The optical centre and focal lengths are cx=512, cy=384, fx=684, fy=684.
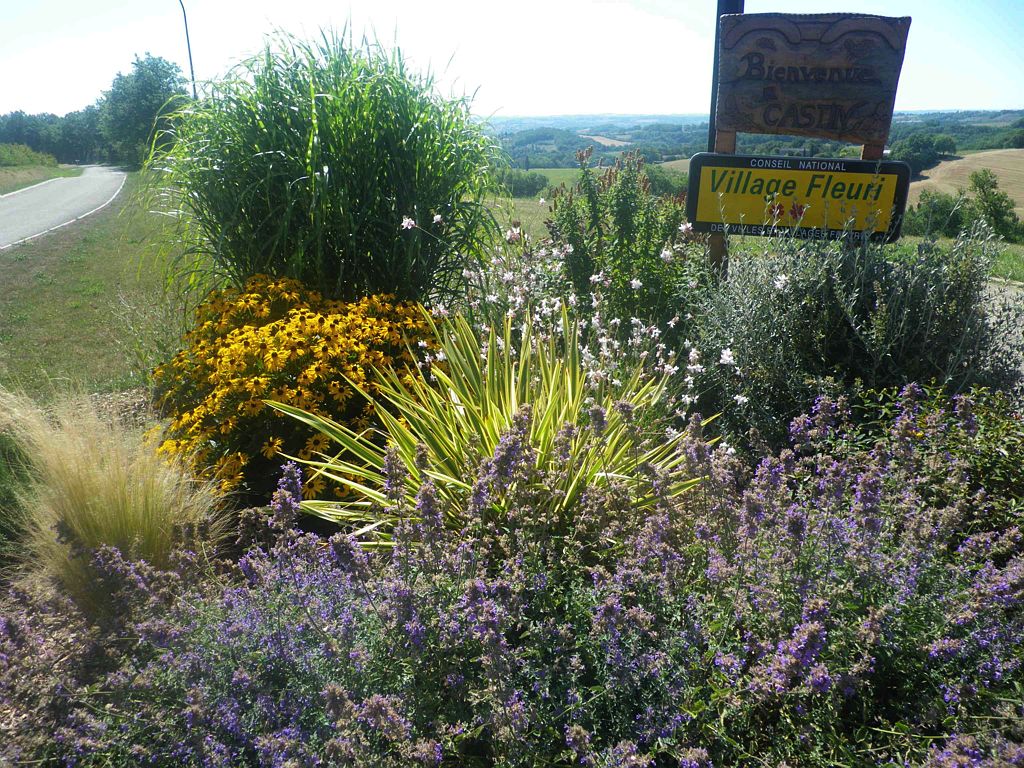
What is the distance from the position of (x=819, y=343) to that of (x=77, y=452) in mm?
3944

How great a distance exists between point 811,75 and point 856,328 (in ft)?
7.67

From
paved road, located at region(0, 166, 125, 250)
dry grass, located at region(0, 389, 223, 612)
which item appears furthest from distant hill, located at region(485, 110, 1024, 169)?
paved road, located at region(0, 166, 125, 250)

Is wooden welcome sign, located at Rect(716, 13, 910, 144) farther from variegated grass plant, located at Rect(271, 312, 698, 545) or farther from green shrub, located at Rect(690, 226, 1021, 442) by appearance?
variegated grass plant, located at Rect(271, 312, 698, 545)

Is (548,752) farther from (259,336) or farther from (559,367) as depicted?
(259,336)

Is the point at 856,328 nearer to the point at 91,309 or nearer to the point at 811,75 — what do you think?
the point at 811,75

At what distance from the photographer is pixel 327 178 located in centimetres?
459

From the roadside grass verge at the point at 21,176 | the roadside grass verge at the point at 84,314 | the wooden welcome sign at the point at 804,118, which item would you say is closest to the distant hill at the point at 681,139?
the wooden welcome sign at the point at 804,118

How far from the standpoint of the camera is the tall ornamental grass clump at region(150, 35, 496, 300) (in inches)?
190

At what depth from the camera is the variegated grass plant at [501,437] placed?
8.80 ft

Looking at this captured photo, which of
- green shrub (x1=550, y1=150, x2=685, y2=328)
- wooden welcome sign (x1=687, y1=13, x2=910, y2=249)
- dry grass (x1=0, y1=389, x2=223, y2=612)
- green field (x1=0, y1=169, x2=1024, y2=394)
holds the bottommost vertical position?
green field (x1=0, y1=169, x2=1024, y2=394)

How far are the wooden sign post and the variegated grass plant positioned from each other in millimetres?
2271

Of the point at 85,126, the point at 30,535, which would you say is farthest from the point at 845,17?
the point at 85,126

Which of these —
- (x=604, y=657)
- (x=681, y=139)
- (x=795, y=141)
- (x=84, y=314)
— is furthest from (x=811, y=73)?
(x=681, y=139)

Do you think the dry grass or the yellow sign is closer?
the dry grass
